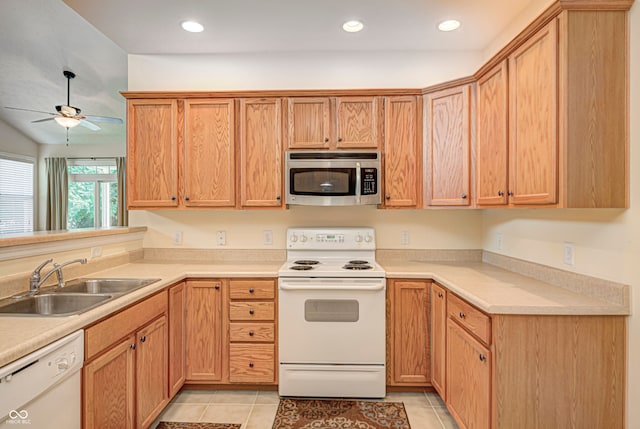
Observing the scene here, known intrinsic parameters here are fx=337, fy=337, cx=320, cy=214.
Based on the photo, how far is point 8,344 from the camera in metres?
1.12

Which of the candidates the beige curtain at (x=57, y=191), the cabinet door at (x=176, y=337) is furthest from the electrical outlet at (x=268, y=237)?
the beige curtain at (x=57, y=191)

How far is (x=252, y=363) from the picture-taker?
2.44 m

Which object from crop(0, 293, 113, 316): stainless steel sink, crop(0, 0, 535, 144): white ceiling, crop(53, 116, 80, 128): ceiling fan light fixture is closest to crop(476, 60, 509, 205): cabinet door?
crop(0, 0, 535, 144): white ceiling

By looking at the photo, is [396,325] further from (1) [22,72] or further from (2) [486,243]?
(1) [22,72]

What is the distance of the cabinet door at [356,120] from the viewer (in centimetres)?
267

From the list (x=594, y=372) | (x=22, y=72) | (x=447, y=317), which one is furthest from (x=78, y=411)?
(x=22, y=72)

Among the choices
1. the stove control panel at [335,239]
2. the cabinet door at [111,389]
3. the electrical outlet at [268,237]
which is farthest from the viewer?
the electrical outlet at [268,237]

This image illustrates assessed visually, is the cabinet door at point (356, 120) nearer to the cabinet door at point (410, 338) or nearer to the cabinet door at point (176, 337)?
the cabinet door at point (410, 338)

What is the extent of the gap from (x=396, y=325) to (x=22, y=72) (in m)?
5.40

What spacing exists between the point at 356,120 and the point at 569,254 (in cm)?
167

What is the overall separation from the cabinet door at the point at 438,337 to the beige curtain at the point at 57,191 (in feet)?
24.1

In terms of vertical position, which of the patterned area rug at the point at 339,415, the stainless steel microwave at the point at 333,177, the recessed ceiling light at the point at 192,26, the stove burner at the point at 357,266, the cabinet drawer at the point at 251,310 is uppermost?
the recessed ceiling light at the point at 192,26

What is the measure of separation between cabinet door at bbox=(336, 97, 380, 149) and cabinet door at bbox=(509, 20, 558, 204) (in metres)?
1.01

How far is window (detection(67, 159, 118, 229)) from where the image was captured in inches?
264
